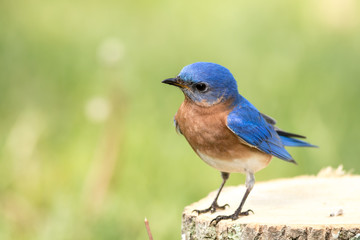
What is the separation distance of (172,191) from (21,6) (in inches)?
180

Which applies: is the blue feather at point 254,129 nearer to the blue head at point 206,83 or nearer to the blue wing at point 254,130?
the blue wing at point 254,130

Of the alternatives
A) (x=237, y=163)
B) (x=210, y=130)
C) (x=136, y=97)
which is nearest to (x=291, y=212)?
(x=237, y=163)

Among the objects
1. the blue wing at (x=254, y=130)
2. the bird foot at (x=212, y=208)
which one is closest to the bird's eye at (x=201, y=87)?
the blue wing at (x=254, y=130)

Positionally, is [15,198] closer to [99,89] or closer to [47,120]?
[47,120]

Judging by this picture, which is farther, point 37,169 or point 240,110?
point 37,169

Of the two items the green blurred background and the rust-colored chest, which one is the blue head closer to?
the rust-colored chest

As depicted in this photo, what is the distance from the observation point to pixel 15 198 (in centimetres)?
619

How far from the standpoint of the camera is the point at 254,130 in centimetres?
425

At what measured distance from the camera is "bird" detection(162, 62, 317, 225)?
4.09 m

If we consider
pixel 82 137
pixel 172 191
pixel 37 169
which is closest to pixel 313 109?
pixel 172 191

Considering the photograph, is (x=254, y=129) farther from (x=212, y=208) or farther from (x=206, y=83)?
(x=212, y=208)

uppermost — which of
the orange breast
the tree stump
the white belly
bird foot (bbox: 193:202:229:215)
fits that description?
the orange breast

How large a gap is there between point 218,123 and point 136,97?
11.3 ft

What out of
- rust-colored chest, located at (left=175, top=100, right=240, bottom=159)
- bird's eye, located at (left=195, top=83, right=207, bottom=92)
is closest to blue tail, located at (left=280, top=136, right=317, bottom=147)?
rust-colored chest, located at (left=175, top=100, right=240, bottom=159)
